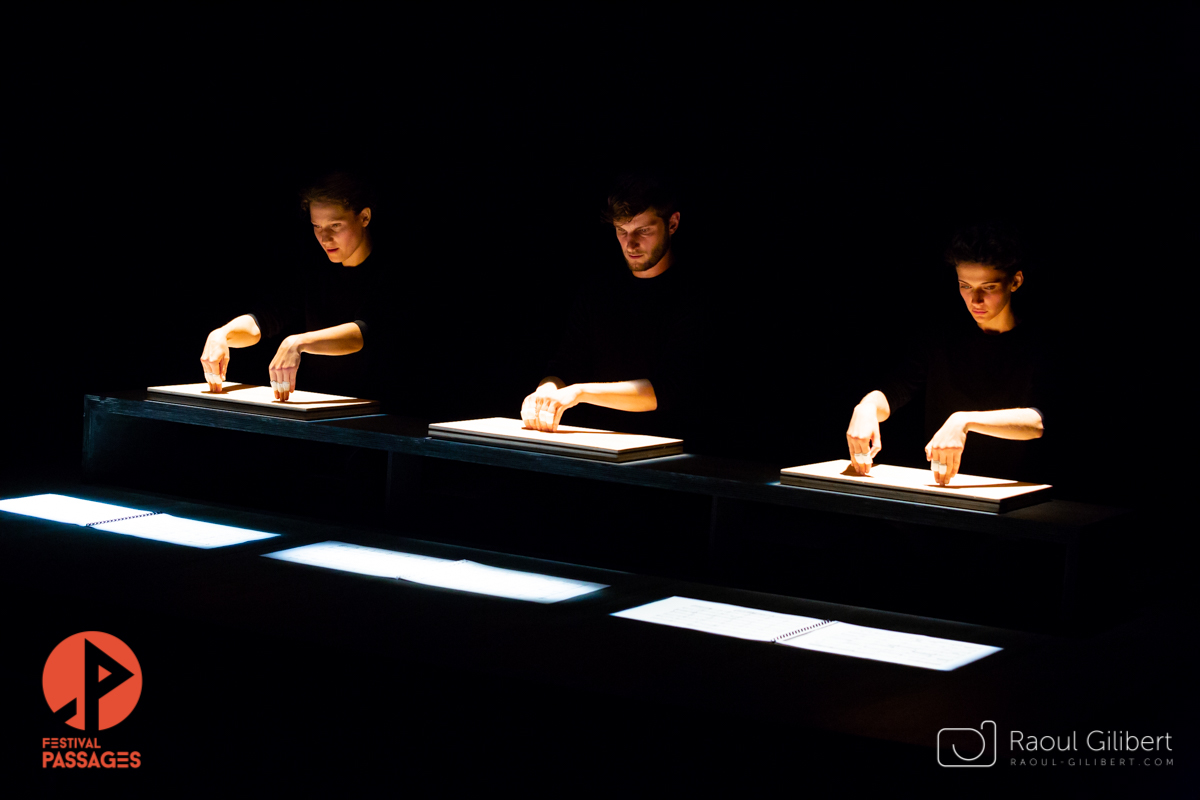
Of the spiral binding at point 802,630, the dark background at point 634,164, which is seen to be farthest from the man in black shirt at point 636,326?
the spiral binding at point 802,630

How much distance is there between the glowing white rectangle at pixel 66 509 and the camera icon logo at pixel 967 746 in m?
2.42

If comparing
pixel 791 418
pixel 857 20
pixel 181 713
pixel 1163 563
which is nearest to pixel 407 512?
pixel 181 713

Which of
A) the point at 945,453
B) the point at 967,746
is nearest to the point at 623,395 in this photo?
the point at 945,453

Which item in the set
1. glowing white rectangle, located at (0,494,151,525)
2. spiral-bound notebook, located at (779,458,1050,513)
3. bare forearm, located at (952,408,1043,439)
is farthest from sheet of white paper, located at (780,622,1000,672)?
glowing white rectangle, located at (0,494,151,525)

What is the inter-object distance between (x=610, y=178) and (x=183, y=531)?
1834 mm

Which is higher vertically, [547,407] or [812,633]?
[547,407]

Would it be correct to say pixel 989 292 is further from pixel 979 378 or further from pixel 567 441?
pixel 567 441

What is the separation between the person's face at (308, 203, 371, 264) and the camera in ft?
14.2

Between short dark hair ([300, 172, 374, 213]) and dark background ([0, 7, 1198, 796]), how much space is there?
0.21 metres

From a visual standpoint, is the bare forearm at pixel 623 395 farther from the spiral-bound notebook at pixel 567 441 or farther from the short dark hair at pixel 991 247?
the short dark hair at pixel 991 247

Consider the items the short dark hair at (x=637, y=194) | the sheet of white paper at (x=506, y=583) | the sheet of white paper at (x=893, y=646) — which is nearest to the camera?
the sheet of white paper at (x=893, y=646)

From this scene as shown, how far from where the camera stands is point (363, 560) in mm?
3268

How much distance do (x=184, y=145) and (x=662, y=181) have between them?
253 centimetres

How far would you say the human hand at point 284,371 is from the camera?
3910 millimetres
